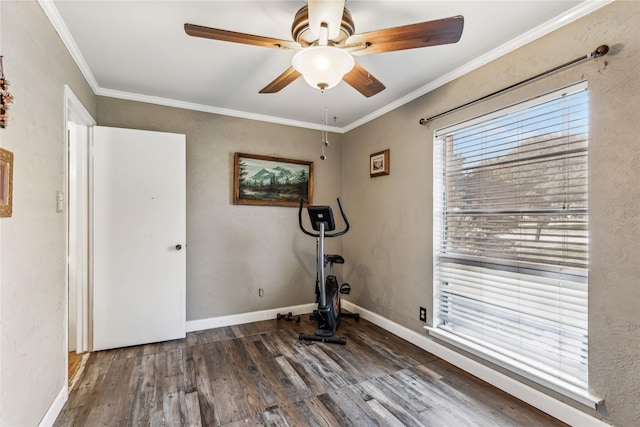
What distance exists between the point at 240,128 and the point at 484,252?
2.80 m

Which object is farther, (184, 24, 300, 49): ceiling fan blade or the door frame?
the door frame

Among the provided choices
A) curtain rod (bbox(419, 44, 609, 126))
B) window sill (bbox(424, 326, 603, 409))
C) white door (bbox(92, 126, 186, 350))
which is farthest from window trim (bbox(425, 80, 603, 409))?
white door (bbox(92, 126, 186, 350))

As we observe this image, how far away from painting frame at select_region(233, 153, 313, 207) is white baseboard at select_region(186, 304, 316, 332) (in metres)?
1.29

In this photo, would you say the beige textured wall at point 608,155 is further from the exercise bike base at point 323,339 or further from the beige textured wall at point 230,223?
the beige textured wall at point 230,223

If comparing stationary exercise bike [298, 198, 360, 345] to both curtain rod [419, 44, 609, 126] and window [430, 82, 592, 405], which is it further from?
curtain rod [419, 44, 609, 126]

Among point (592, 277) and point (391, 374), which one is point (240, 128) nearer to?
point (391, 374)

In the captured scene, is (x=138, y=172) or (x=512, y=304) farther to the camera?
(x=138, y=172)

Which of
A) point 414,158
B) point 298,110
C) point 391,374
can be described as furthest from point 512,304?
point 298,110

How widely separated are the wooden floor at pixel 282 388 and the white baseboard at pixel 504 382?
0.05m

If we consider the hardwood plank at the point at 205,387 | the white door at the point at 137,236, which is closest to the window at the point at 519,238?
the hardwood plank at the point at 205,387

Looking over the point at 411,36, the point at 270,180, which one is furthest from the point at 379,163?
the point at 411,36

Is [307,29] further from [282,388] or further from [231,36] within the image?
[282,388]

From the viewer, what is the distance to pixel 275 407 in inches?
76.4

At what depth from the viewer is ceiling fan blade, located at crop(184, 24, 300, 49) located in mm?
1440
